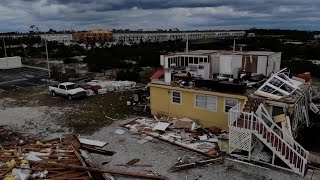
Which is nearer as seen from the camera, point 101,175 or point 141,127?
point 101,175

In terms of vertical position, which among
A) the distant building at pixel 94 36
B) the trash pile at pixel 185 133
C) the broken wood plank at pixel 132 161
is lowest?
the broken wood plank at pixel 132 161

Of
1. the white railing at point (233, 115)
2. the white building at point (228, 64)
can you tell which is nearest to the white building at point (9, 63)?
the white building at point (228, 64)

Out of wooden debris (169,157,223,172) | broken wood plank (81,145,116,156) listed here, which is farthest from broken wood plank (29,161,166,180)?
broken wood plank (81,145,116,156)

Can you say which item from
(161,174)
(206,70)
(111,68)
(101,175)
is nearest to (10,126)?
(101,175)

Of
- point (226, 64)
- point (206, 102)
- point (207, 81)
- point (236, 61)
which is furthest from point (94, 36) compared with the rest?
point (206, 102)

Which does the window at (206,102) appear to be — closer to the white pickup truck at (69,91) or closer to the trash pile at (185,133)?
the trash pile at (185,133)

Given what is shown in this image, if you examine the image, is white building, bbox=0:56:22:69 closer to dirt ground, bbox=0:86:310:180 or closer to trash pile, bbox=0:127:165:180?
dirt ground, bbox=0:86:310:180

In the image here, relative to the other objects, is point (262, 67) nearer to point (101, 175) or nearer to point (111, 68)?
point (101, 175)
